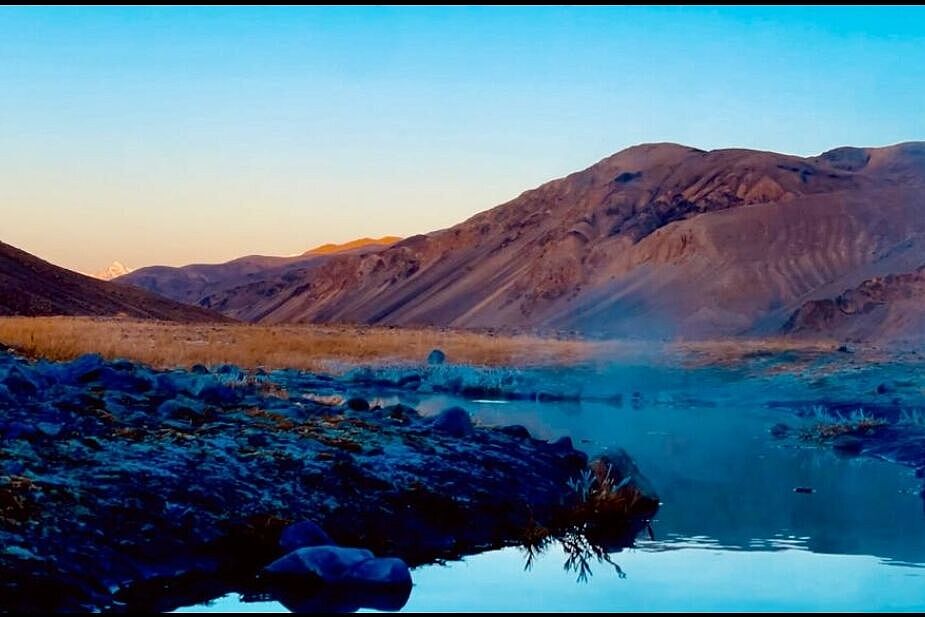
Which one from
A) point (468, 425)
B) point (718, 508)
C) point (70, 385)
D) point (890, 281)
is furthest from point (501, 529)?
point (890, 281)

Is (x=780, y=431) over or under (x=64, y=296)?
under

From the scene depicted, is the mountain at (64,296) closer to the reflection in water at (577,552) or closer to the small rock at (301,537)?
the reflection in water at (577,552)

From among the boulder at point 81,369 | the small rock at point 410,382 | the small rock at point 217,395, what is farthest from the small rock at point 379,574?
the small rock at point 410,382

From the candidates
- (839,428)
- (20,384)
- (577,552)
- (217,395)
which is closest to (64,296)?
(839,428)

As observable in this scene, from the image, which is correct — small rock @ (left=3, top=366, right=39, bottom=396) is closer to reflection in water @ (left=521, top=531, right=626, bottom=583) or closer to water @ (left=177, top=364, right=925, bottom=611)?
water @ (left=177, top=364, right=925, bottom=611)

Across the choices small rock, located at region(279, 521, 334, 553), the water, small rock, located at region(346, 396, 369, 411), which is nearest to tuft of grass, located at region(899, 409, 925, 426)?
the water

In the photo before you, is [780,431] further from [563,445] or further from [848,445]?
[563,445]

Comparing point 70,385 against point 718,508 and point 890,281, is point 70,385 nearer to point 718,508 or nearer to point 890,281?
point 718,508
